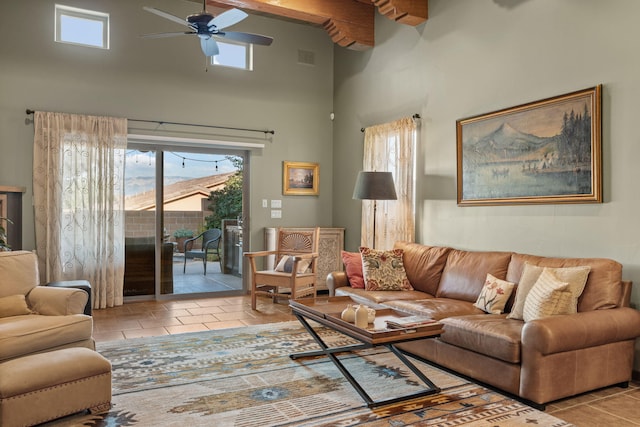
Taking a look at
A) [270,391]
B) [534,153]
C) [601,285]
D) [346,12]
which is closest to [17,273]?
[270,391]

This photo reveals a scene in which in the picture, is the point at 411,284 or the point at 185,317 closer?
the point at 411,284

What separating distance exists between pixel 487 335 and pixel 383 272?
5.84 feet

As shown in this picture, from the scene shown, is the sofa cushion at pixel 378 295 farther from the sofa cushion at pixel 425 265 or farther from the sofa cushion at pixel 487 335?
the sofa cushion at pixel 487 335

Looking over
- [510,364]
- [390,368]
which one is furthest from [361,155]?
[510,364]

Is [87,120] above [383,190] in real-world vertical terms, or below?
above

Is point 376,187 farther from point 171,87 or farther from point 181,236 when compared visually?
point 171,87

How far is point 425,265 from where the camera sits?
15.7ft

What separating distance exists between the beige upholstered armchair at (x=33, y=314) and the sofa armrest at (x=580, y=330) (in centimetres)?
278

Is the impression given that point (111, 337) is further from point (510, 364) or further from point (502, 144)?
point (502, 144)

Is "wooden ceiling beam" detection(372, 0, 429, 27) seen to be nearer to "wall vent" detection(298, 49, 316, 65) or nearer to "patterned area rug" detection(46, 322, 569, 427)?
"wall vent" detection(298, 49, 316, 65)

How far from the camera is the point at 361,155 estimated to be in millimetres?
6699

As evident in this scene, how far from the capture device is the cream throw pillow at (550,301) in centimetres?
320

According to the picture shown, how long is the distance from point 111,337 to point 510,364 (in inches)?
136

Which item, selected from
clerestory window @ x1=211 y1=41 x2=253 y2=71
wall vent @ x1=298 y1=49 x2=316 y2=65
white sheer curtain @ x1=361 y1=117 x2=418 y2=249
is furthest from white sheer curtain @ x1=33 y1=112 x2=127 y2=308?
white sheer curtain @ x1=361 y1=117 x2=418 y2=249
